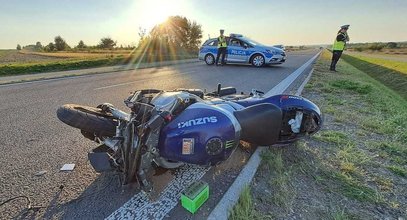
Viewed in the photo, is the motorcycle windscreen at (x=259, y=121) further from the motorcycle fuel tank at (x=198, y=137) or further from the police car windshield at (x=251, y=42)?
the police car windshield at (x=251, y=42)

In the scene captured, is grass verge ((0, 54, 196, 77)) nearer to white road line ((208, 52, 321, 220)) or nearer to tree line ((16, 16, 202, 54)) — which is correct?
tree line ((16, 16, 202, 54))

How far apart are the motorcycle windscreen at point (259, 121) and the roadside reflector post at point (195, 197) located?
620 millimetres

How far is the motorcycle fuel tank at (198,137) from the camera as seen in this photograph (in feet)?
7.39

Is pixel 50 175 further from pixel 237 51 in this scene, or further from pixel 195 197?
pixel 237 51

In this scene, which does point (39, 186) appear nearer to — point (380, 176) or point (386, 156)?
point (380, 176)

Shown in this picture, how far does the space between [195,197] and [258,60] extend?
1357cm

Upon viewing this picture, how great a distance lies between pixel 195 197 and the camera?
7.39 ft

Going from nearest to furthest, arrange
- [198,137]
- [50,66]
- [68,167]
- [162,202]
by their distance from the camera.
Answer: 1. [198,137]
2. [162,202]
3. [68,167]
4. [50,66]

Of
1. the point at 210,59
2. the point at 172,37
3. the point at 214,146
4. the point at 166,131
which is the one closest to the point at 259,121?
the point at 214,146

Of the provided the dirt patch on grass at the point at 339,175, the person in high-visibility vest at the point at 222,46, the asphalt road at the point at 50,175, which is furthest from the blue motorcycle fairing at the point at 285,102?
the person in high-visibility vest at the point at 222,46

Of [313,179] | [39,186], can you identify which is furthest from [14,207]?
[313,179]

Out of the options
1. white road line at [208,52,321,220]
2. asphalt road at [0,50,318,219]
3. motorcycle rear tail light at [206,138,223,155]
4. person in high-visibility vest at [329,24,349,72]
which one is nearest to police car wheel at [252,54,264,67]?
person in high-visibility vest at [329,24,349,72]

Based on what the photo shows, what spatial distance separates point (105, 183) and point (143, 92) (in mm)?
1008

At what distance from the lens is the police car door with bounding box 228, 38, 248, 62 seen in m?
15.4
